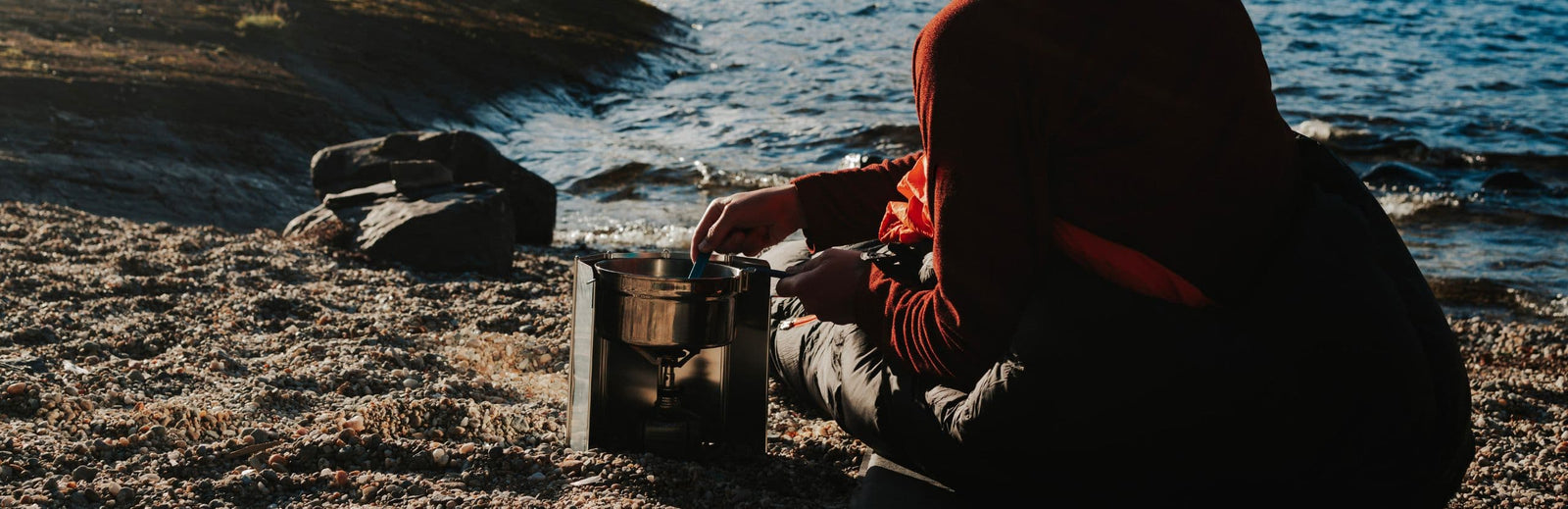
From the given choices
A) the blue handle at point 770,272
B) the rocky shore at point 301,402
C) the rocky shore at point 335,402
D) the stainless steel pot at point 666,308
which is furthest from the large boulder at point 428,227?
the blue handle at point 770,272

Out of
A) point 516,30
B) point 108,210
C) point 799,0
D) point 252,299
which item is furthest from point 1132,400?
point 799,0

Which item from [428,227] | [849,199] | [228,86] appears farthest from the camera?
[228,86]

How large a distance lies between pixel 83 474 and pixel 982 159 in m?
2.18

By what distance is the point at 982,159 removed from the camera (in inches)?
87.4

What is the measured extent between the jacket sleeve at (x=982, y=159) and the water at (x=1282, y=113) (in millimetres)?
1950

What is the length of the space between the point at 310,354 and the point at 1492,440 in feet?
12.7

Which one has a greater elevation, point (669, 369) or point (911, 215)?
point (911, 215)

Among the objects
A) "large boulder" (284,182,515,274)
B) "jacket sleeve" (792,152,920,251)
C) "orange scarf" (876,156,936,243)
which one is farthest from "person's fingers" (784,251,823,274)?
"large boulder" (284,182,515,274)

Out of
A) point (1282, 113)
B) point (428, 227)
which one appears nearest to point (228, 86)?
point (428, 227)

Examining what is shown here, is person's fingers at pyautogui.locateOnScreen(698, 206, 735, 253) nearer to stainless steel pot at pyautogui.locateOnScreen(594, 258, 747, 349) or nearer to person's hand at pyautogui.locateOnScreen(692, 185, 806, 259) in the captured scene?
person's hand at pyautogui.locateOnScreen(692, 185, 806, 259)

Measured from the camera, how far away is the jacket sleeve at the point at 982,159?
2.20m

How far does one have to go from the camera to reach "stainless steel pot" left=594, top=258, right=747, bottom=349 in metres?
2.74

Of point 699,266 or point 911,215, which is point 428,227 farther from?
point 911,215

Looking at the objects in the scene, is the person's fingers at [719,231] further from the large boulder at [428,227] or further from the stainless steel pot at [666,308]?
the large boulder at [428,227]
